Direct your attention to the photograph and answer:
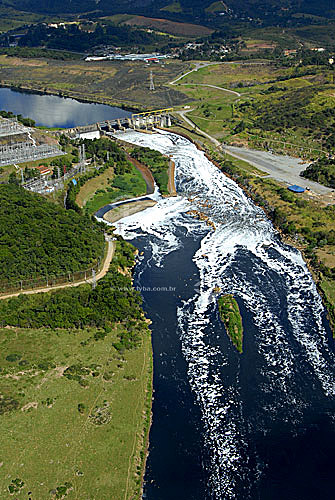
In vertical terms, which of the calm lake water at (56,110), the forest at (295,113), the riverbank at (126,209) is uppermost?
the forest at (295,113)

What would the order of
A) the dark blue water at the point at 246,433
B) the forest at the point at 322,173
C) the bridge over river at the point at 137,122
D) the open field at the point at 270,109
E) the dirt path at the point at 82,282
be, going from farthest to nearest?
the bridge over river at the point at 137,122
the open field at the point at 270,109
the forest at the point at 322,173
the dirt path at the point at 82,282
the dark blue water at the point at 246,433

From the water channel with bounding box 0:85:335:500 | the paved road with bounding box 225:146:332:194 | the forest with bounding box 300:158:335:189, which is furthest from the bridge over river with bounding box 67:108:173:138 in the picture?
the water channel with bounding box 0:85:335:500

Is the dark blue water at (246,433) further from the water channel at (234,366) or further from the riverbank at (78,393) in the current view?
the riverbank at (78,393)

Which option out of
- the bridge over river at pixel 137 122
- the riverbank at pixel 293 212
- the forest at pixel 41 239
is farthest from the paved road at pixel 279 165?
the forest at pixel 41 239

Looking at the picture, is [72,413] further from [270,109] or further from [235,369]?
[270,109]

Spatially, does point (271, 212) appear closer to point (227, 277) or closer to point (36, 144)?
point (227, 277)

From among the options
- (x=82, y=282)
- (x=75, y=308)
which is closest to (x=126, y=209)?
(x=82, y=282)

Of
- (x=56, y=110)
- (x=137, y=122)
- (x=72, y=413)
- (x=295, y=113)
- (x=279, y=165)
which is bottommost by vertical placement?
(x=56, y=110)
